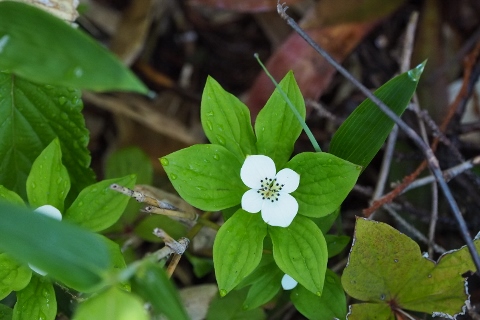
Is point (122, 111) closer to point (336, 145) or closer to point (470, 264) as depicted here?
point (336, 145)

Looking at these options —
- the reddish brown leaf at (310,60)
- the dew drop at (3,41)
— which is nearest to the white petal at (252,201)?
the dew drop at (3,41)

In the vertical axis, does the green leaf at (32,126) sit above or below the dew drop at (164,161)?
below

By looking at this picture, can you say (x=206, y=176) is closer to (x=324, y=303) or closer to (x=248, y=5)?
(x=324, y=303)

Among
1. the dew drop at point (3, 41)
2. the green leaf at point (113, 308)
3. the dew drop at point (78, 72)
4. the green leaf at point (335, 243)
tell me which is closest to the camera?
the green leaf at point (113, 308)

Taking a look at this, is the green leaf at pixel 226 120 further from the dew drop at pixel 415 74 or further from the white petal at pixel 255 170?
the dew drop at pixel 415 74

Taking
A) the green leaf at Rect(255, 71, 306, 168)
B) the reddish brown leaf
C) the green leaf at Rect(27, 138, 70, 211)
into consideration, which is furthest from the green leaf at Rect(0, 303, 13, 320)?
the reddish brown leaf

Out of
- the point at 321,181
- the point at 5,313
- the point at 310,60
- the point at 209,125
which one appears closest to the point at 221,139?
the point at 209,125

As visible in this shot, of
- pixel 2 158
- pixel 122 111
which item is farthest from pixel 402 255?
pixel 122 111
